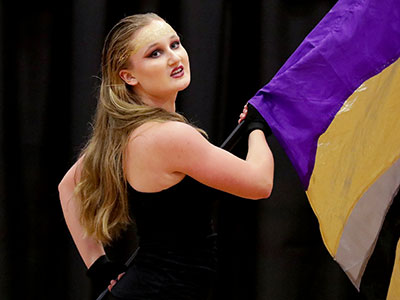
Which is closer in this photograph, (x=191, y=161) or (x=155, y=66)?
(x=191, y=161)

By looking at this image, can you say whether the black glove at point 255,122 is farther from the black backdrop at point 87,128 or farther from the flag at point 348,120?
the black backdrop at point 87,128

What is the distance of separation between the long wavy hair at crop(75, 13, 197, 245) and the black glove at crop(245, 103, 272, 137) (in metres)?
0.17

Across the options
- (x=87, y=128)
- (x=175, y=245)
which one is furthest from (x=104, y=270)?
(x=87, y=128)

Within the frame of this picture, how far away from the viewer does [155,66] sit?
5.28 ft

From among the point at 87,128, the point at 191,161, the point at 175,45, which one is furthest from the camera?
the point at 87,128

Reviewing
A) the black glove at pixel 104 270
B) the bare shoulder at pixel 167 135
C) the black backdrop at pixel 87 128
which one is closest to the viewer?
the bare shoulder at pixel 167 135

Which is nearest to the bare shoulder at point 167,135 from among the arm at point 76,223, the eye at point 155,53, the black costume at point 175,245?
the black costume at point 175,245

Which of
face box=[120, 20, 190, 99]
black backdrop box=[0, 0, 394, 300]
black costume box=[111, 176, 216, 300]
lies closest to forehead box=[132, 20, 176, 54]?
face box=[120, 20, 190, 99]

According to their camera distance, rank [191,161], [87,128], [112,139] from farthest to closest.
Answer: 1. [87,128]
2. [112,139]
3. [191,161]

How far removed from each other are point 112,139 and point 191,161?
229 millimetres

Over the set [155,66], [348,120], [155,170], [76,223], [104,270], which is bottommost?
[104,270]

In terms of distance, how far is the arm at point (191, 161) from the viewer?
146 centimetres

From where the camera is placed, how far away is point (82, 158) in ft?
5.63

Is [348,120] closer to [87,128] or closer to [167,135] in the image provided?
[167,135]
